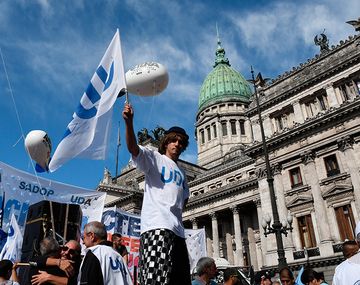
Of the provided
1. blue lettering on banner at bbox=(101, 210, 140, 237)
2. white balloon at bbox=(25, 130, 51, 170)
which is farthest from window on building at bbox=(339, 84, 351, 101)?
white balloon at bbox=(25, 130, 51, 170)

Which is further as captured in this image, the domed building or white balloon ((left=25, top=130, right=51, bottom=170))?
the domed building

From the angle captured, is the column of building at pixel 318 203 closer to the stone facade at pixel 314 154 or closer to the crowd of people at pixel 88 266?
the stone facade at pixel 314 154

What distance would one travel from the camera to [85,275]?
3.11m

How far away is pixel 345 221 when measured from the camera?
22438 millimetres

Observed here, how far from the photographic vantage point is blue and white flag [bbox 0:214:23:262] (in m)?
7.29

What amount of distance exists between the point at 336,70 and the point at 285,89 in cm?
429

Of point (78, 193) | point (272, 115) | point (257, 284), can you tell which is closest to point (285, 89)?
point (272, 115)

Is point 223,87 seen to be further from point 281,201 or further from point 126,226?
point 126,226

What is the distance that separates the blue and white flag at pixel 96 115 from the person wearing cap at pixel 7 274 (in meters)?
1.55

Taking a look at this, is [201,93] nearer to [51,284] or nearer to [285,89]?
[285,89]

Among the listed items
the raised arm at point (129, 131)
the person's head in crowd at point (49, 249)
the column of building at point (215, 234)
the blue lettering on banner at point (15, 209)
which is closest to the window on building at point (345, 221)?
the column of building at point (215, 234)

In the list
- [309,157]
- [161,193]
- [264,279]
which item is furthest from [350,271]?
[309,157]

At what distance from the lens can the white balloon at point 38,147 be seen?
7320 mm

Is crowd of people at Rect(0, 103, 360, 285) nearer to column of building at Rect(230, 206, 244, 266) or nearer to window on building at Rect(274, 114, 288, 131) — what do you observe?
window on building at Rect(274, 114, 288, 131)
